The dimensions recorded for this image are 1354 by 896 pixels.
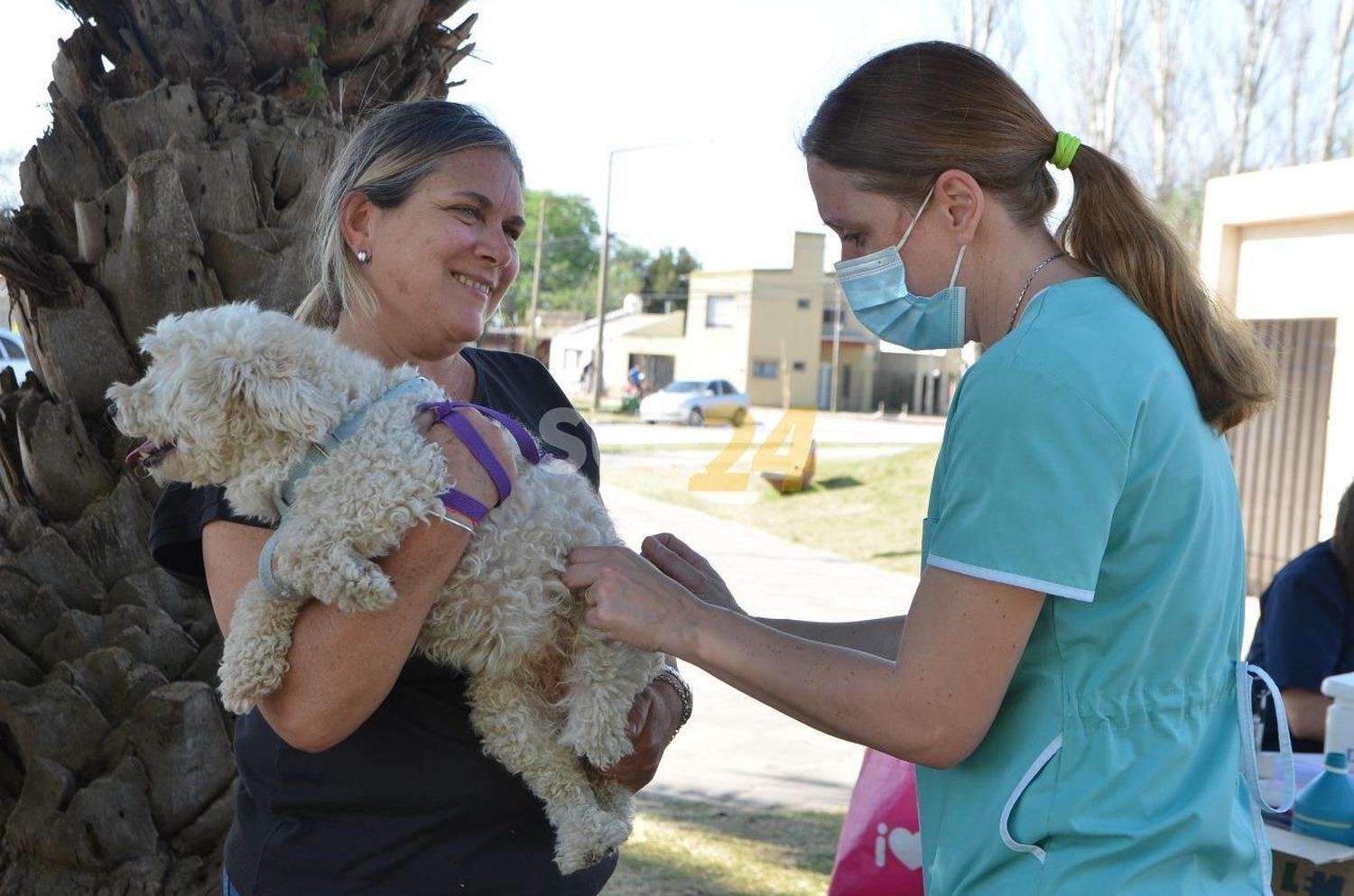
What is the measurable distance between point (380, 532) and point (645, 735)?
71 centimetres

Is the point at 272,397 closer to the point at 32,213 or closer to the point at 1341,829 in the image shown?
the point at 32,213

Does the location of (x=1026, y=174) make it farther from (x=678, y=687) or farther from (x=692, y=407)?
(x=692, y=407)

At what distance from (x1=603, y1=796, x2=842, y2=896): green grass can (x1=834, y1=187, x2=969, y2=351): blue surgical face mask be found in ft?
12.5

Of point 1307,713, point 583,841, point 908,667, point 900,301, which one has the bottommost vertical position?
point 1307,713

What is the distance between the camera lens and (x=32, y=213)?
136 inches

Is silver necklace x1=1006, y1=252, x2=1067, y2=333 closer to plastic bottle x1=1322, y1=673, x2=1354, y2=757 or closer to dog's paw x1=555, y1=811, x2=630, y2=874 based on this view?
dog's paw x1=555, y1=811, x2=630, y2=874

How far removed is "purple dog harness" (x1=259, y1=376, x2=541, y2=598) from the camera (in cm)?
191

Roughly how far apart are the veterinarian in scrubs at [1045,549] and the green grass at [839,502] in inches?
602

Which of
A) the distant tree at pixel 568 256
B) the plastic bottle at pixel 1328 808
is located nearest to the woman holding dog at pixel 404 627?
the plastic bottle at pixel 1328 808

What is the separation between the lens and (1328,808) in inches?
132

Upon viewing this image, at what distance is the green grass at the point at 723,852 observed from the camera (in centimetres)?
541

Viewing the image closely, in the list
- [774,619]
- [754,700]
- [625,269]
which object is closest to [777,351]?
[625,269]

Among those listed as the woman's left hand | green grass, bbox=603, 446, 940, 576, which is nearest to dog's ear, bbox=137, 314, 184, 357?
the woman's left hand

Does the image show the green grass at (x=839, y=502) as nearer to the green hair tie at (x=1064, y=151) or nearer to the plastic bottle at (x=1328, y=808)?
the plastic bottle at (x=1328, y=808)
